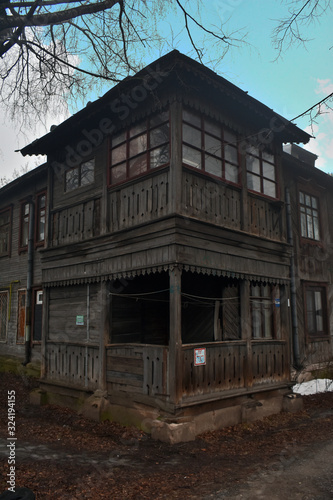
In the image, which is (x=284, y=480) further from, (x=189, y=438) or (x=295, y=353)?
(x=295, y=353)

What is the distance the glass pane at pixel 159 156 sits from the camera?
8508mm

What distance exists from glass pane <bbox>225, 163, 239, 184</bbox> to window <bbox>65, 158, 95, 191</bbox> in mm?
3472

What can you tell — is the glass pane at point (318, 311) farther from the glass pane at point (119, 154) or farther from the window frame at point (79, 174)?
the window frame at point (79, 174)

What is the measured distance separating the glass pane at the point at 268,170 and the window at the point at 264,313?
3392 millimetres

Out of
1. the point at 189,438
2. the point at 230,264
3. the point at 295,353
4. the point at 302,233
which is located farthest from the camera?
the point at 302,233

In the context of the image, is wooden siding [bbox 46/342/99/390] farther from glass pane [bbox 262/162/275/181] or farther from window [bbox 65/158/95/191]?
glass pane [bbox 262/162/275/181]

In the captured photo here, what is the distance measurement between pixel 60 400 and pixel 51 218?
4924 millimetres

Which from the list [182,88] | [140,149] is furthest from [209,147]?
[140,149]

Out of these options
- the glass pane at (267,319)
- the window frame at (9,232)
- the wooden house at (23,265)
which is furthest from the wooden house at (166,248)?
the window frame at (9,232)

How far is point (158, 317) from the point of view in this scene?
10.8 m

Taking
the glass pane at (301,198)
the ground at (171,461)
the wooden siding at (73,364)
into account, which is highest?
the glass pane at (301,198)

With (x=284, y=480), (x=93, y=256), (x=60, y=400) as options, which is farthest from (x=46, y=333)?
(x=284, y=480)

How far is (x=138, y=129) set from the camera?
9.24 meters

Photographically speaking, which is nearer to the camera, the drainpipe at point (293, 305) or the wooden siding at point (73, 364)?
the wooden siding at point (73, 364)
